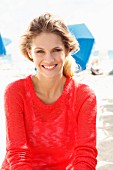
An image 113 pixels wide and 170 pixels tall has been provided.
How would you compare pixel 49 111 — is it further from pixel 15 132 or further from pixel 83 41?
pixel 83 41

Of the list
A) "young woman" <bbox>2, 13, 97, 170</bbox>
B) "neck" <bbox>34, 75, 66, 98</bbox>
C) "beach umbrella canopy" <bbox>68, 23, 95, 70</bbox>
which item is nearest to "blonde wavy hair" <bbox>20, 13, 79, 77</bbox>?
"young woman" <bbox>2, 13, 97, 170</bbox>

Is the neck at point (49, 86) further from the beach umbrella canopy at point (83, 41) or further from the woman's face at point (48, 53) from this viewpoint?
the beach umbrella canopy at point (83, 41)

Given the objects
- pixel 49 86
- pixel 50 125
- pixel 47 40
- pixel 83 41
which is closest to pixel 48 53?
pixel 47 40

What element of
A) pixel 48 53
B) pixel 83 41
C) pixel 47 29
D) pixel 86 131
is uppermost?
pixel 47 29

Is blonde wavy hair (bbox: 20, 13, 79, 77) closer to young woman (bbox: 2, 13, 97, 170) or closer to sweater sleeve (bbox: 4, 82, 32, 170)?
young woman (bbox: 2, 13, 97, 170)

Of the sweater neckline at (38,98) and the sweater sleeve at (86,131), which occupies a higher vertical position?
the sweater neckline at (38,98)

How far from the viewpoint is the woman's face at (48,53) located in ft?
6.22

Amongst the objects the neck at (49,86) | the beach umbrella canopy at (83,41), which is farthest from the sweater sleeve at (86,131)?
the beach umbrella canopy at (83,41)

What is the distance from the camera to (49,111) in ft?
6.53

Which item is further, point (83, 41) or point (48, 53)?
point (83, 41)

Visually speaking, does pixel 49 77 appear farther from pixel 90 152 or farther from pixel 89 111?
pixel 90 152

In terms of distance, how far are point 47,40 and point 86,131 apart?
550 millimetres

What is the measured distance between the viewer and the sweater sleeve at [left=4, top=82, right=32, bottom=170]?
183 centimetres

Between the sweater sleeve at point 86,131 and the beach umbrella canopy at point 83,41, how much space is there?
7.14 metres
